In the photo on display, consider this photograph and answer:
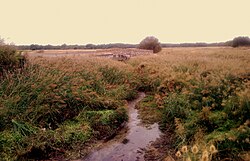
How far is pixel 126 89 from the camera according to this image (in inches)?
528

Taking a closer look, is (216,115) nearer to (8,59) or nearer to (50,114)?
(50,114)

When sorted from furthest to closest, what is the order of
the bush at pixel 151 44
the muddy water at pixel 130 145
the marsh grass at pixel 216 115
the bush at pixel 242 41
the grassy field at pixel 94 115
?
the bush at pixel 151 44 < the bush at pixel 242 41 < the muddy water at pixel 130 145 < the grassy field at pixel 94 115 < the marsh grass at pixel 216 115

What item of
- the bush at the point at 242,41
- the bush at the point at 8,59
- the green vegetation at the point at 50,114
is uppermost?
the bush at the point at 8,59

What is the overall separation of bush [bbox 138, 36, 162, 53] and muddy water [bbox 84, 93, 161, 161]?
39.8 meters

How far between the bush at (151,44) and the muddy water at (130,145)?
131ft

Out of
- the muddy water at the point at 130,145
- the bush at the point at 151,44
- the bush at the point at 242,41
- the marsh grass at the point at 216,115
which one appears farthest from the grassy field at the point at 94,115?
the bush at the point at 151,44

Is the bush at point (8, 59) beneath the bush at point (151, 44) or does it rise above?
above

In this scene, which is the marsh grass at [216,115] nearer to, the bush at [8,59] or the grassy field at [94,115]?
the grassy field at [94,115]

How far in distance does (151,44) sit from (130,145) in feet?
140

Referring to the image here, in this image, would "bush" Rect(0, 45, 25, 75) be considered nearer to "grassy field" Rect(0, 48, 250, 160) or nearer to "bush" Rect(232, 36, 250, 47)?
"grassy field" Rect(0, 48, 250, 160)

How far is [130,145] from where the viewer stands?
7746 mm

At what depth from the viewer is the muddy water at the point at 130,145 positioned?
22.8 ft

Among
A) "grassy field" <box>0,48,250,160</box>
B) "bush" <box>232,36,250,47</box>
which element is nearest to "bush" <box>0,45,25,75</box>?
"grassy field" <box>0,48,250,160</box>

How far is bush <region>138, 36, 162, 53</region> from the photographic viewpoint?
48.7 m
